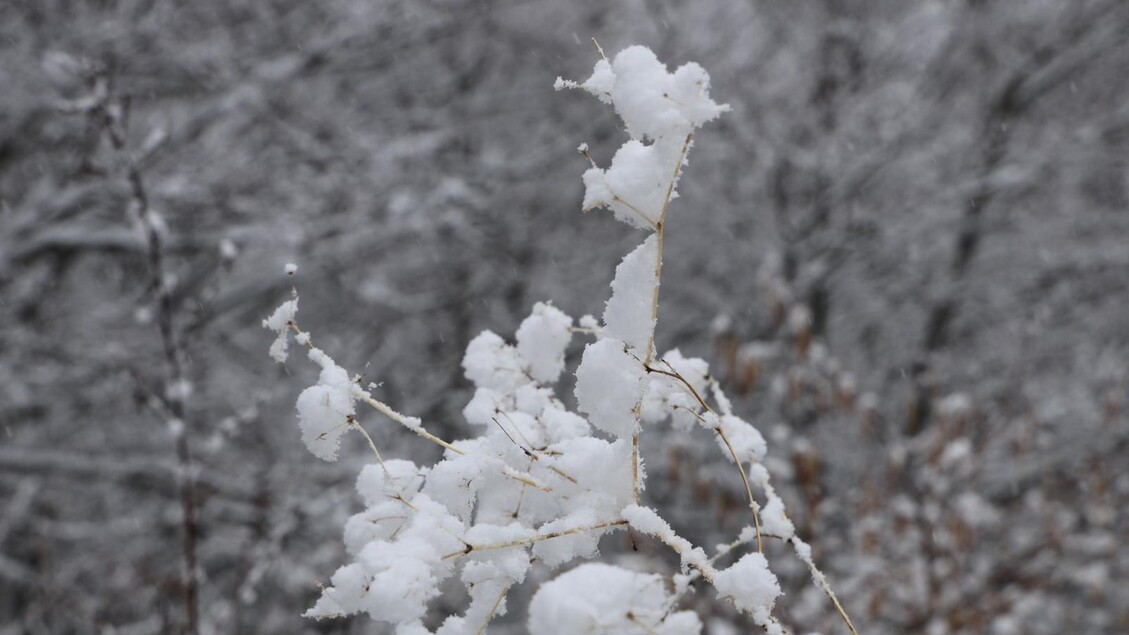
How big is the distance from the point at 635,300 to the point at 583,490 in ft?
0.77

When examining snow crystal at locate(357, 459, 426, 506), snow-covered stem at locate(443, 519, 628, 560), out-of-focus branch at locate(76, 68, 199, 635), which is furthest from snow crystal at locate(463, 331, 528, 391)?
out-of-focus branch at locate(76, 68, 199, 635)

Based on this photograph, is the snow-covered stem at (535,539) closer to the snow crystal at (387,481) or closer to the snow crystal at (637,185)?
the snow crystal at (387,481)

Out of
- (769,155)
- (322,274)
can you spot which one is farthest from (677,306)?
(322,274)

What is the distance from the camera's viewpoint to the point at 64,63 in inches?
85.4

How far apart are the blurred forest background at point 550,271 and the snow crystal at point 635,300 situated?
156 cm

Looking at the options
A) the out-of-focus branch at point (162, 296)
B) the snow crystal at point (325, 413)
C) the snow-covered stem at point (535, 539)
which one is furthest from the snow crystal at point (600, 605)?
the out-of-focus branch at point (162, 296)

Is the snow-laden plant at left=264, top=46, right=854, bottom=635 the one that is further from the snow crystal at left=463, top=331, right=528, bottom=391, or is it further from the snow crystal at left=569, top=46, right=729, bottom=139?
the snow crystal at left=463, top=331, right=528, bottom=391

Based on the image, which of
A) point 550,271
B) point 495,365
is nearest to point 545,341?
point 495,365

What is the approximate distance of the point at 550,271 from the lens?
5.33 metres

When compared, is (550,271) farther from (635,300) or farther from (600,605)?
(600,605)

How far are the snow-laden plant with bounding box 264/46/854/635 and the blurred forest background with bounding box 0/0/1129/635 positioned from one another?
50.0 inches

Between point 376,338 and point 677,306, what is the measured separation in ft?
9.65

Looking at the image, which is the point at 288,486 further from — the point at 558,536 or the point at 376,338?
the point at 558,536

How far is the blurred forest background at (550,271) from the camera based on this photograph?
3117 mm
